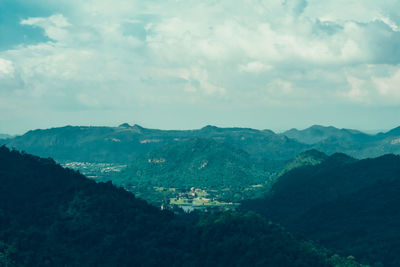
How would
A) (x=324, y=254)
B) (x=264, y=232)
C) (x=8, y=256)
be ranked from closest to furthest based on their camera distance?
(x=8, y=256)
(x=324, y=254)
(x=264, y=232)

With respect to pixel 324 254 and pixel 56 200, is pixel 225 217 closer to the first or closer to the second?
pixel 324 254

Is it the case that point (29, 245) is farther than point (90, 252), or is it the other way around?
point (90, 252)

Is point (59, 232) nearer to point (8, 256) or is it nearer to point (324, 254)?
point (8, 256)

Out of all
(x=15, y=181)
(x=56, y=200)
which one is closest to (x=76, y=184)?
(x=56, y=200)

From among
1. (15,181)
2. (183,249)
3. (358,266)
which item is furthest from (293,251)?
(15,181)

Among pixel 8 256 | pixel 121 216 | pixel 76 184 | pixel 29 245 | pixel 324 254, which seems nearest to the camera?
pixel 8 256

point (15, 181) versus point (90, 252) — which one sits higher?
point (15, 181)
